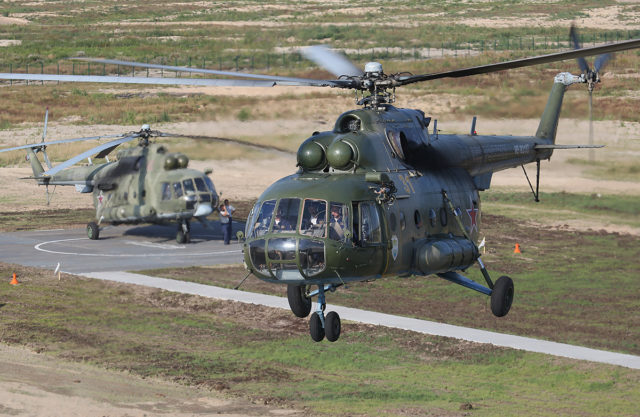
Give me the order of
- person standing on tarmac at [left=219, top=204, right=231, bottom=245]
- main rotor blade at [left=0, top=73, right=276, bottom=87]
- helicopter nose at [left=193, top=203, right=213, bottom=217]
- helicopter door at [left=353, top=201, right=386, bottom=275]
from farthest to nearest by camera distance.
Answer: person standing on tarmac at [left=219, top=204, right=231, bottom=245]
helicopter nose at [left=193, top=203, right=213, bottom=217]
helicopter door at [left=353, top=201, right=386, bottom=275]
main rotor blade at [left=0, top=73, right=276, bottom=87]

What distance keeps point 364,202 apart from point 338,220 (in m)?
0.70

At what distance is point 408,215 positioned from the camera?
864 inches

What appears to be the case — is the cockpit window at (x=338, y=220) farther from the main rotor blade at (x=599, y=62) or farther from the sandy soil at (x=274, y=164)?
the sandy soil at (x=274, y=164)

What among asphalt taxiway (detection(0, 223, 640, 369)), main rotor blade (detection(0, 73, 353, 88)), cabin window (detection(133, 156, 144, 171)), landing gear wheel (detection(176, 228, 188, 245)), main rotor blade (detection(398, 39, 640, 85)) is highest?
main rotor blade (detection(398, 39, 640, 85))

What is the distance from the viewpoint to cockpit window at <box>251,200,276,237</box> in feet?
66.5

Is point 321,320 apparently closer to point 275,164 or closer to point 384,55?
point 275,164

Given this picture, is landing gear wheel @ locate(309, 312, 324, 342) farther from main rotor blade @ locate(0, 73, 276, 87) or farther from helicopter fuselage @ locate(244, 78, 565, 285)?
main rotor blade @ locate(0, 73, 276, 87)

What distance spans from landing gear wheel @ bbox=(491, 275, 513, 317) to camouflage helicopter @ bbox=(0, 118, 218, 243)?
26.4 metres

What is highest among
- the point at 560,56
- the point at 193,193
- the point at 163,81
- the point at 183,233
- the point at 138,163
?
the point at 560,56

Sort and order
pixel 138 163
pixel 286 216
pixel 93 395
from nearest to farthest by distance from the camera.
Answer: pixel 286 216 < pixel 93 395 < pixel 138 163

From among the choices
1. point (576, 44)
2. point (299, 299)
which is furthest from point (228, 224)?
point (299, 299)

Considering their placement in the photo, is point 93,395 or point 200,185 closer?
point 93,395

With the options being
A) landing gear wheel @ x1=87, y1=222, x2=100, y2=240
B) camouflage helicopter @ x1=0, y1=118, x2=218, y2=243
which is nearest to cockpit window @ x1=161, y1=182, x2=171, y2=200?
camouflage helicopter @ x1=0, y1=118, x2=218, y2=243

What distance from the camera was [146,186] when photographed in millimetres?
50250
